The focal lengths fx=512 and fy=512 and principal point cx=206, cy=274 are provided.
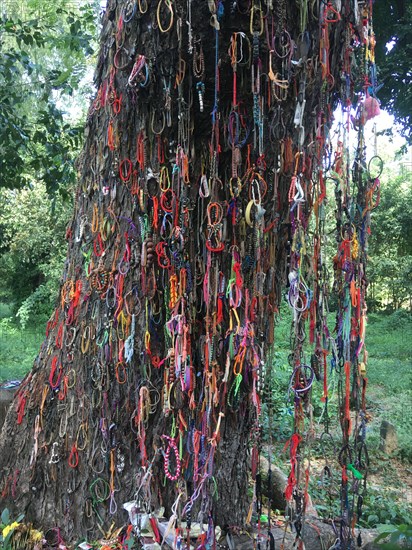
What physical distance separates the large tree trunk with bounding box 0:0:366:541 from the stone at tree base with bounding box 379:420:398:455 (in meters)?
2.90

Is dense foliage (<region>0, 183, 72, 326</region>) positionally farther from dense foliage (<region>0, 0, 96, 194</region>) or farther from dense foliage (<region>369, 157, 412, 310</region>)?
dense foliage (<region>369, 157, 412, 310</region>)

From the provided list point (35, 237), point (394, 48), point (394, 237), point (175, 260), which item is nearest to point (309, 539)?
point (175, 260)

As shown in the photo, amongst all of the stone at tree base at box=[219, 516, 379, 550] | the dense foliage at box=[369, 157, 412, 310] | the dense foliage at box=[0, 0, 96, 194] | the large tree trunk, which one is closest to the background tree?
the dense foliage at box=[0, 0, 96, 194]

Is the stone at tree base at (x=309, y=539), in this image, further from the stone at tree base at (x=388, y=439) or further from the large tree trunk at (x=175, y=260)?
the stone at tree base at (x=388, y=439)

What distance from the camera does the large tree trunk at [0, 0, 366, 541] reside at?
219cm

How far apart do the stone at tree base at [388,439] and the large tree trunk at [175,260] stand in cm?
290

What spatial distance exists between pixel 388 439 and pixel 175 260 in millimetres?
3906

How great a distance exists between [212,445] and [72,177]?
355 centimetres

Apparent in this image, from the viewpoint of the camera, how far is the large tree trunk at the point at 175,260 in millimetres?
2191

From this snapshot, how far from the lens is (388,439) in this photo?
520 cm

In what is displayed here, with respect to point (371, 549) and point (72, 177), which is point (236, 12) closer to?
point (371, 549)

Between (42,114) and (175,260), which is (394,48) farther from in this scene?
(175,260)

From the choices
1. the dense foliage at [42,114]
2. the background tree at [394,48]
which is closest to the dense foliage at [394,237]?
the background tree at [394,48]

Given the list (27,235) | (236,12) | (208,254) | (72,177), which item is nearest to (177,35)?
(236,12)
